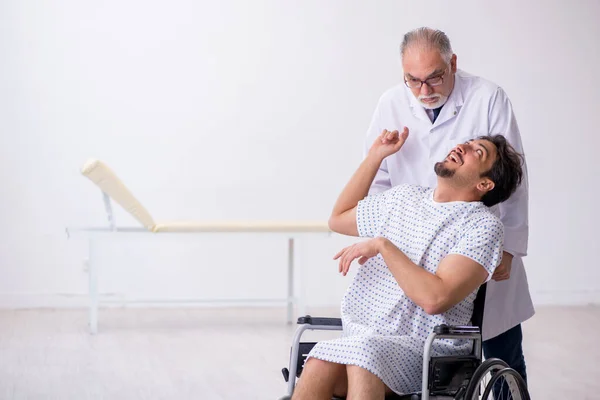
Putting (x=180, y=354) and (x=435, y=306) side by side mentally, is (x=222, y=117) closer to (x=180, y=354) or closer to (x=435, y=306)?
(x=180, y=354)

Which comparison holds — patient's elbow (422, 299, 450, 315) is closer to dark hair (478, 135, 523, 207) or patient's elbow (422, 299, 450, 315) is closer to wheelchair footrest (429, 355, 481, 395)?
wheelchair footrest (429, 355, 481, 395)

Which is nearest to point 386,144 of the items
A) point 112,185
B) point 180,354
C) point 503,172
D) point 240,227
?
point 503,172

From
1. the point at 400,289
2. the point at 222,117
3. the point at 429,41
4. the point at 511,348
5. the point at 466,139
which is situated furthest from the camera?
the point at 222,117

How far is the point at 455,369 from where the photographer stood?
221cm

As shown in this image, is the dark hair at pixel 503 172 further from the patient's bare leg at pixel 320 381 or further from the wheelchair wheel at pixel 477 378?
the patient's bare leg at pixel 320 381

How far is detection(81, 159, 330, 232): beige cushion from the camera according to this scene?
184 inches

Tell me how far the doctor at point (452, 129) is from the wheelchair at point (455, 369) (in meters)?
0.25

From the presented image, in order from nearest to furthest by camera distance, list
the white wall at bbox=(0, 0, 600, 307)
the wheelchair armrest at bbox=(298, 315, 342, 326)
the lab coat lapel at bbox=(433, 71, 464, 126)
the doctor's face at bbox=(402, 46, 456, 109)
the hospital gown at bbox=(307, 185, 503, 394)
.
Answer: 1. the hospital gown at bbox=(307, 185, 503, 394)
2. the wheelchair armrest at bbox=(298, 315, 342, 326)
3. the doctor's face at bbox=(402, 46, 456, 109)
4. the lab coat lapel at bbox=(433, 71, 464, 126)
5. the white wall at bbox=(0, 0, 600, 307)

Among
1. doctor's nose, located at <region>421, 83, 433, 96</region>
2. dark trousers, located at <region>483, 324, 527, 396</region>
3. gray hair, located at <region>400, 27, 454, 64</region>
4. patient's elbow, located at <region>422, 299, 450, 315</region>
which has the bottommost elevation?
dark trousers, located at <region>483, 324, 527, 396</region>

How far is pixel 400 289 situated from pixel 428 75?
597 mm

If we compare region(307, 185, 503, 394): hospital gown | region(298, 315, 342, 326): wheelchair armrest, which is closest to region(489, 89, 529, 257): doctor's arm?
region(307, 185, 503, 394): hospital gown

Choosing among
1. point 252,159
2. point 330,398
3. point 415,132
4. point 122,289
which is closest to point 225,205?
point 252,159

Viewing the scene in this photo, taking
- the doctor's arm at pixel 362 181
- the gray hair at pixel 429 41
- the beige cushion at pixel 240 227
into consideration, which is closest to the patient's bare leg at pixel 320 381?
the doctor's arm at pixel 362 181

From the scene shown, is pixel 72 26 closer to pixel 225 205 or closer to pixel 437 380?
pixel 225 205
